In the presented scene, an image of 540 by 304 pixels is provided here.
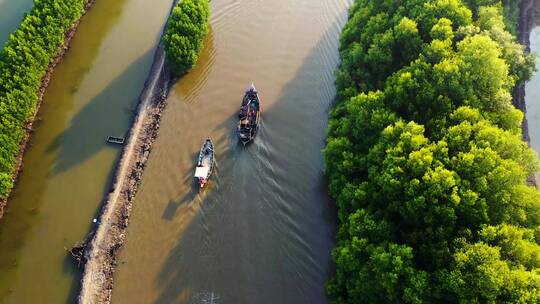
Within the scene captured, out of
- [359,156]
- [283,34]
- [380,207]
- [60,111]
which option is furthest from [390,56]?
[60,111]

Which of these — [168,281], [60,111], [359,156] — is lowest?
[168,281]

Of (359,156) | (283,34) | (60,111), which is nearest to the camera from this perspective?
(359,156)

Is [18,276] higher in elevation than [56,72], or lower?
lower

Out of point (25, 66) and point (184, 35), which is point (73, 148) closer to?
point (25, 66)

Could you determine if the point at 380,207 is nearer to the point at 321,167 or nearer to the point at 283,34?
the point at 321,167

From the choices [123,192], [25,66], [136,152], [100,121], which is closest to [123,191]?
[123,192]

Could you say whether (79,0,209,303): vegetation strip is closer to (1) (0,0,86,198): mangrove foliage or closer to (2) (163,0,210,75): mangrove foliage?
(2) (163,0,210,75): mangrove foliage
